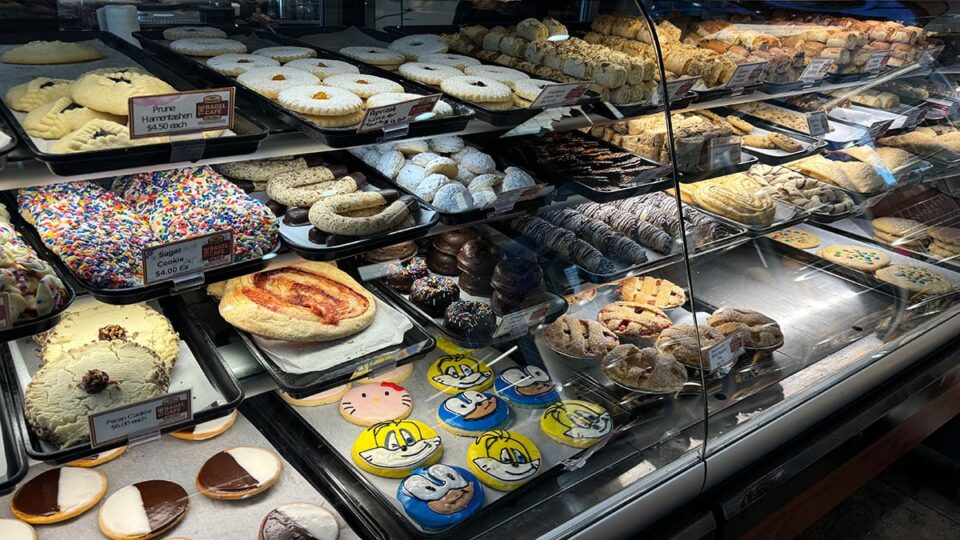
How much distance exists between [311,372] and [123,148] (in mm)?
766

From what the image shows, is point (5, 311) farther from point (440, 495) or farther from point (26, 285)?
point (440, 495)

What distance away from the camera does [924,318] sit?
3320 mm

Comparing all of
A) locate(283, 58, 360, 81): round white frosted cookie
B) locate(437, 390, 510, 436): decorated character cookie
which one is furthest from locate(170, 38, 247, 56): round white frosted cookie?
locate(437, 390, 510, 436): decorated character cookie

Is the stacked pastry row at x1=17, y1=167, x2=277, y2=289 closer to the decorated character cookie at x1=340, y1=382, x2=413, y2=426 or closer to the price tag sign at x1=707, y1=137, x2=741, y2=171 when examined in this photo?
the decorated character cookie at x1=340, y1=382, x2=413, y2=426

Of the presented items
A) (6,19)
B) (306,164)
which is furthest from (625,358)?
(6,19)

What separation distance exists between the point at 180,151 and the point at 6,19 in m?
0.87

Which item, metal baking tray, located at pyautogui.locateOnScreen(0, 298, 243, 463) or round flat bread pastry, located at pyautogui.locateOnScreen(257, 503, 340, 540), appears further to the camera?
round flat bread pastry, located at pyautogui.locateOnScreen(257, 503, 340, 540)

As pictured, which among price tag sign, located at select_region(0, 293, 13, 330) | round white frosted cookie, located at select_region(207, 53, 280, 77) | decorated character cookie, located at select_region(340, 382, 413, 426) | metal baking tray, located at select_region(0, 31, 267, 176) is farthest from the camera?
decorated character cookie, located at select_region(340, 382, 413, 426)

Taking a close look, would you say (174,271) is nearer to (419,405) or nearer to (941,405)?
(419,405)

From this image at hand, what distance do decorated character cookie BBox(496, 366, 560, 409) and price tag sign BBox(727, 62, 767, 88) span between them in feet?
4.66

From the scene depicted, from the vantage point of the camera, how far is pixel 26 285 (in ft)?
5.03

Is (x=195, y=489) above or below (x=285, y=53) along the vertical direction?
below

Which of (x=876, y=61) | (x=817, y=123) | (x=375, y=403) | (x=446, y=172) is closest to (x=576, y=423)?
(x=375, y=403)

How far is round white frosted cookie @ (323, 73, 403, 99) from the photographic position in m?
2.21
